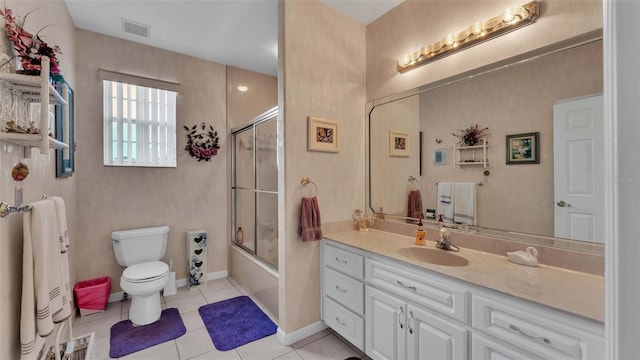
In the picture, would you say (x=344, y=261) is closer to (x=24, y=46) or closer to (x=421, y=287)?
(x=421, y=287)

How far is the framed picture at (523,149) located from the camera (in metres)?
1.49

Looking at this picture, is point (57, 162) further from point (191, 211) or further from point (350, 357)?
point (350, 357)

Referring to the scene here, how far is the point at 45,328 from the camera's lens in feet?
3.96

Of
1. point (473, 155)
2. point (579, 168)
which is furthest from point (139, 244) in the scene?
point (579, 168)

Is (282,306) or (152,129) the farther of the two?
(152,129)

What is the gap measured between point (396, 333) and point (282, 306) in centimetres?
90

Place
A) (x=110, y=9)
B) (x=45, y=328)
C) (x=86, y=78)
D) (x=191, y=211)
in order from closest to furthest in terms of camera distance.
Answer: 1. (x=45, y=328)
2. (x=110, y=9)
3. (x=86, y=78)
4. (x=191, y=211)

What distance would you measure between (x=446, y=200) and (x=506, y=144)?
515mm

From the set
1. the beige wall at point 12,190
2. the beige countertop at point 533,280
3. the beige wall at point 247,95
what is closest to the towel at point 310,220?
the beige countertop at point 533,280

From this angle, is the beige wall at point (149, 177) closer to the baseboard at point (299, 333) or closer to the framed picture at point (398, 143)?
the baseboard at point (299, 333)

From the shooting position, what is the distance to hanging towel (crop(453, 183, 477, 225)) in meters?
1.77

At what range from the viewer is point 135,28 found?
8.35ft

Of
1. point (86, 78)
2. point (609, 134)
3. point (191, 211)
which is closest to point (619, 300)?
point (609, 134)

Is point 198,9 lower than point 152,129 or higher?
higher
